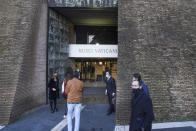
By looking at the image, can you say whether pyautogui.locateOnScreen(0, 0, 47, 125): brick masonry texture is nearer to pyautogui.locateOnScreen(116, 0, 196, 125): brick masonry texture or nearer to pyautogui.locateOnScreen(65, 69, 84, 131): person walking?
pyautogui.locateOnScreen(65, 69, 84, 131): person walking

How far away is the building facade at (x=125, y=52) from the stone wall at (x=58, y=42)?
63 millimetres

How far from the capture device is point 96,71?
57.4ft

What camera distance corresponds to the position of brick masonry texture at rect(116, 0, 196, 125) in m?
6.88

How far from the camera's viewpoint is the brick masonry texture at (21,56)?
7332 mm

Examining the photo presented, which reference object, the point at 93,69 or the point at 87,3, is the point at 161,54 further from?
the point at 93,69

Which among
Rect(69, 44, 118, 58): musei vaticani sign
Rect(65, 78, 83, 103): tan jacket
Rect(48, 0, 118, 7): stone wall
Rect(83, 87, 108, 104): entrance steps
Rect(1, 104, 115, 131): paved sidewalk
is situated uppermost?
Rect(48, 0, 118, 7): stone wall

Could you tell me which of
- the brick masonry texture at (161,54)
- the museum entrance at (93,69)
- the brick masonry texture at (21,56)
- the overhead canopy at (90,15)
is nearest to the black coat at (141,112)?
the brick masonry texture at (161,54)

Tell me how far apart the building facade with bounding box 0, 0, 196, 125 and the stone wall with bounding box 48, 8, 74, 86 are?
0.21 ft

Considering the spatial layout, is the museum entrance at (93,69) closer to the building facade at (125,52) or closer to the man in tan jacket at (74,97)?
the building facade at (125,52)

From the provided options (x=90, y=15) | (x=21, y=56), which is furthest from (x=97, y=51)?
(x=21, y=56)

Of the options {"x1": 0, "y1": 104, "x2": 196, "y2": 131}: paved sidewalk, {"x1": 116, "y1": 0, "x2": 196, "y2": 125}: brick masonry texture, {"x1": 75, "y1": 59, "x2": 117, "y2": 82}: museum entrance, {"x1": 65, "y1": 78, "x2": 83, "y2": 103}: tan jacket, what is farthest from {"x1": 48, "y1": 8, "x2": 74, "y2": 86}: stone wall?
{"x1": 65, "y1": 78, "x2": 83, "y2": 103}: tan jacket

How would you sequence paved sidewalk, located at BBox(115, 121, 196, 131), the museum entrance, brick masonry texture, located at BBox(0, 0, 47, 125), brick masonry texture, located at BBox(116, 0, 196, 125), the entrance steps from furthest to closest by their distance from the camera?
the museum entrance → the entrance steps → brick masonry texture, located at BBox(0, 0, 47, 125) → brick masonry texture, located at BBox(116, 0, 196, 125) → paved sidewalk, located at BBox(115, 121, 196, 131)

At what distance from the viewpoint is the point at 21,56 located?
8156 mm

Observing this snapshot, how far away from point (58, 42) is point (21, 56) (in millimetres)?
4558
